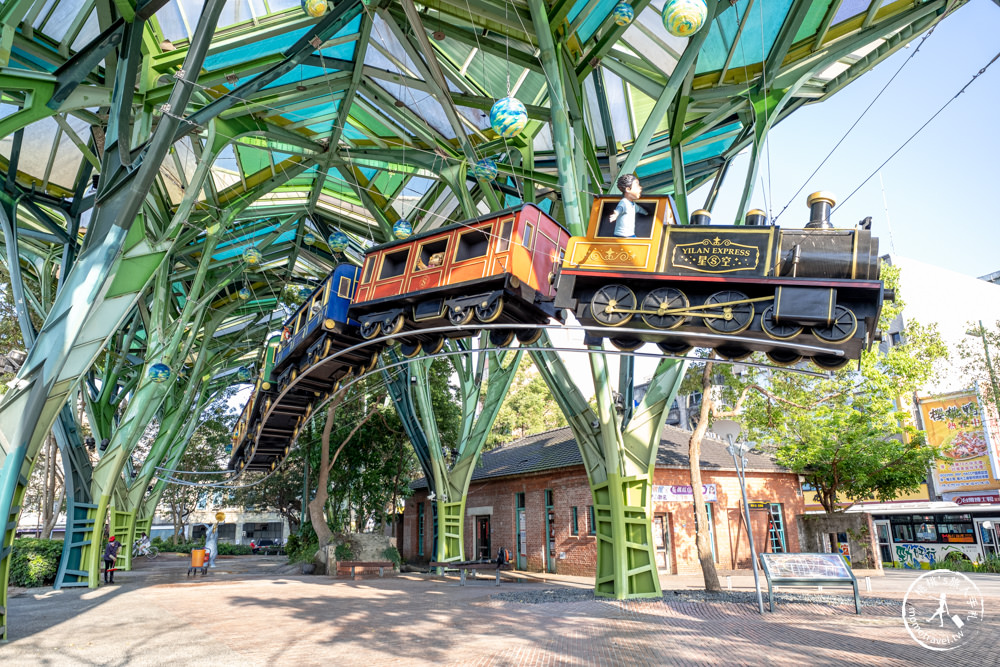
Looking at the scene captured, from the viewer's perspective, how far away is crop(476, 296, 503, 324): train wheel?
31.1 ft

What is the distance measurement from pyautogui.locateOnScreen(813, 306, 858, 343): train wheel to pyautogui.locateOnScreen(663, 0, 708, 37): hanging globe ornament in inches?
178

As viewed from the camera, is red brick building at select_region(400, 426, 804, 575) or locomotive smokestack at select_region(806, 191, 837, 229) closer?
locomotive smokestack at select_region(806, 191, 837, 229)

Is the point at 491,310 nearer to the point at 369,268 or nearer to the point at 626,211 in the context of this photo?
the point at 626,211

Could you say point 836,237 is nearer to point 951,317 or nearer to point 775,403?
point 775,403

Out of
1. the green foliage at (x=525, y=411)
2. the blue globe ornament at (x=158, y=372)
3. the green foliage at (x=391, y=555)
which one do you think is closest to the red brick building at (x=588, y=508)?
the green foliage at (x=391, y=555)

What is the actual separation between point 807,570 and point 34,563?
2032 centimetres

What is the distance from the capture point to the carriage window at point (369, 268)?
1166 centimetres

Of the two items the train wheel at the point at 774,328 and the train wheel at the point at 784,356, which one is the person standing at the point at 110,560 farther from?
the train wheel at the point at 774,328

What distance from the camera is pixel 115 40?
33.6 feet

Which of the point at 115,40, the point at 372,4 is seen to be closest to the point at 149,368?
the point at 115,40

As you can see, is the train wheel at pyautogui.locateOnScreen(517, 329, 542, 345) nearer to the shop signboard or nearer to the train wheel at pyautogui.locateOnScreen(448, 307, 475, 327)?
the train wheel at pyautogui.locateOnScreen(448, 307, 475, 327)

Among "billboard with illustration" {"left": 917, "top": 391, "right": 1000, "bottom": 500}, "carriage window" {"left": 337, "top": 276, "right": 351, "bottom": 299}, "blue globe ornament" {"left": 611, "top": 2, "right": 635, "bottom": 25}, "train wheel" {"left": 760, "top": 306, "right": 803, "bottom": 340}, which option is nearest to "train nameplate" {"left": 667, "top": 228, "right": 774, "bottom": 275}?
"train wheel" {"left": 760, "top": 306, "right": 803, "bottom": 340}

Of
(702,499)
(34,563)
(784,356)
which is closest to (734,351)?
(784,356)

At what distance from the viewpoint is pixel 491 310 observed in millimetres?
9508
